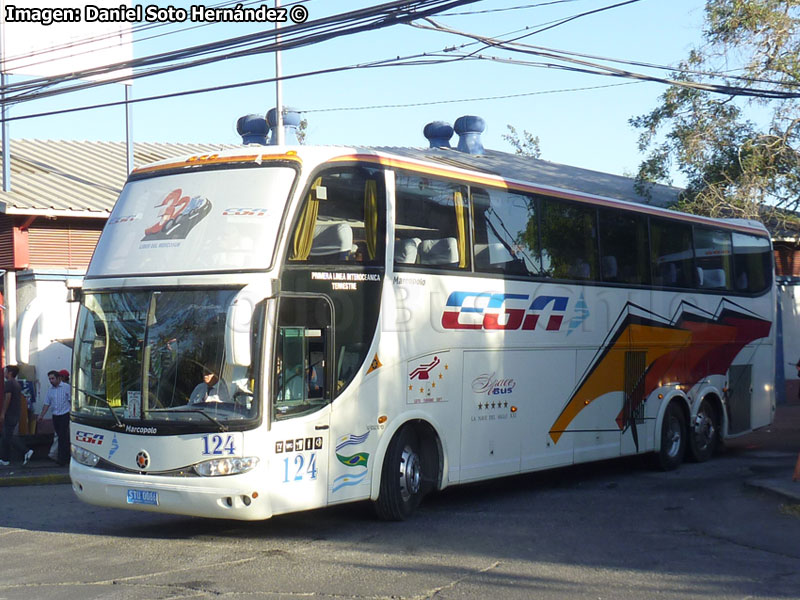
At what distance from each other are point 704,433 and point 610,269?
3.96m

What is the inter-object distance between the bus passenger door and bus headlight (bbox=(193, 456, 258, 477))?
206 millimetres

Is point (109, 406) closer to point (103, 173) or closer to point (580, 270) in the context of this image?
point (580, 270)

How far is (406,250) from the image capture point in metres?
11.0

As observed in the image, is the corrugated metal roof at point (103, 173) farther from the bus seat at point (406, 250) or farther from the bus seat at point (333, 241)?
the bus seat at point (333, 241)

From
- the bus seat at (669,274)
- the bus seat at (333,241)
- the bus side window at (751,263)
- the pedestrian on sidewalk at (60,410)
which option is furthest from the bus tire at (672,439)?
the pedestrian on sidewalk at (60,410)

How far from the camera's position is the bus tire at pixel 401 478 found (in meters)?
10.7

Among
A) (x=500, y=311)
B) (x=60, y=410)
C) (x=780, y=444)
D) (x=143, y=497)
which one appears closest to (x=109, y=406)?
(x=143, y=497)

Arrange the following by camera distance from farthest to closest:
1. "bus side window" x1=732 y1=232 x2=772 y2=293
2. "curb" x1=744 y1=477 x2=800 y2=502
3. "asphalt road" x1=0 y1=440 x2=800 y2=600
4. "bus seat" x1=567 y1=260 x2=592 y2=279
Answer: "bus side window" x1=732 y1=232 x2=772 y2=293, "bus seat" x1=567 y1=260 x2=592 y2=279, "curb" x1=744 y1=477 x2=800 y2=502, "asphalt road" x1=0 y1=440 x2=800 y2=600

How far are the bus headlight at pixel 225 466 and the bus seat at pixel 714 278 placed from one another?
9.26 meters

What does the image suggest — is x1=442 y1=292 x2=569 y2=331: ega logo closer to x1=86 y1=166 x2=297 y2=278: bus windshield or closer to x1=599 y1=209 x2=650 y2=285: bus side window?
x1=599 y1=209 x2=650 y2=285: bus side window

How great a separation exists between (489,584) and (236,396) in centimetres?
295

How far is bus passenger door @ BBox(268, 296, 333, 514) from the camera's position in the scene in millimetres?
9562

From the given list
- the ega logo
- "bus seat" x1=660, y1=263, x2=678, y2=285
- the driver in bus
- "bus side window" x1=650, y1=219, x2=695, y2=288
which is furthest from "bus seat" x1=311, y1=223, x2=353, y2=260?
"bus seat" x1=660, y1=263, x2=678, y2=285

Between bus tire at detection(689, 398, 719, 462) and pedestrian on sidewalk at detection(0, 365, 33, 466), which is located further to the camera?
pedestrian on sidewalk at detection(0, 365, 33, 466)
